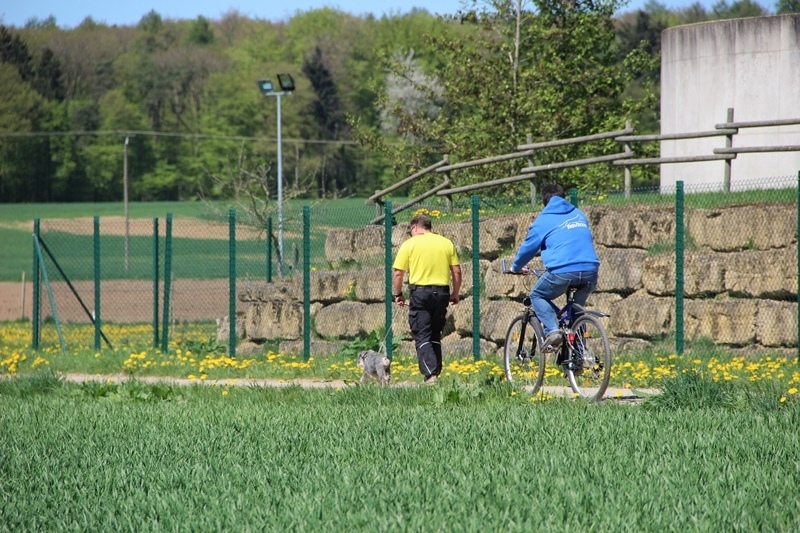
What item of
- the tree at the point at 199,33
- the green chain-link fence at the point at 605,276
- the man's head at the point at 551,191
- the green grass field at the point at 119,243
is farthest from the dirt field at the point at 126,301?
the tree at the point at 199,33

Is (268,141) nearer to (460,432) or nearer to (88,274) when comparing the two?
(88,274)

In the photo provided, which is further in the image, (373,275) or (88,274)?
(88,274)

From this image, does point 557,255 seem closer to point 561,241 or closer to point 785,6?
point 561,241

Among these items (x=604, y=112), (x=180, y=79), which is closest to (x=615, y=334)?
(x=604, y=112)

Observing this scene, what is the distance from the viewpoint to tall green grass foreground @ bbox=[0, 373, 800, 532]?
224 inches

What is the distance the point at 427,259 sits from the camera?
→ 11.8m

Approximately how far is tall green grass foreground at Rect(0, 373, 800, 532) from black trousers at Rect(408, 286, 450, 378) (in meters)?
1.34

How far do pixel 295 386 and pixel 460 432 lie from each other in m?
3.73

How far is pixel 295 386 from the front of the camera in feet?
38.6

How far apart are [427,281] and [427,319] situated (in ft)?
1.28

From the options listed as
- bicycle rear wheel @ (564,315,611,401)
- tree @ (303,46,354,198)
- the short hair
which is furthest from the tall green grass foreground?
tree @ (303,46,354,198)

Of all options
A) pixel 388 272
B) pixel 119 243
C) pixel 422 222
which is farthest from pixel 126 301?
pixel 422 222

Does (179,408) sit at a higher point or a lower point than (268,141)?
lower

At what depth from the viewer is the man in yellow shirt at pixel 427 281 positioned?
11820mm
